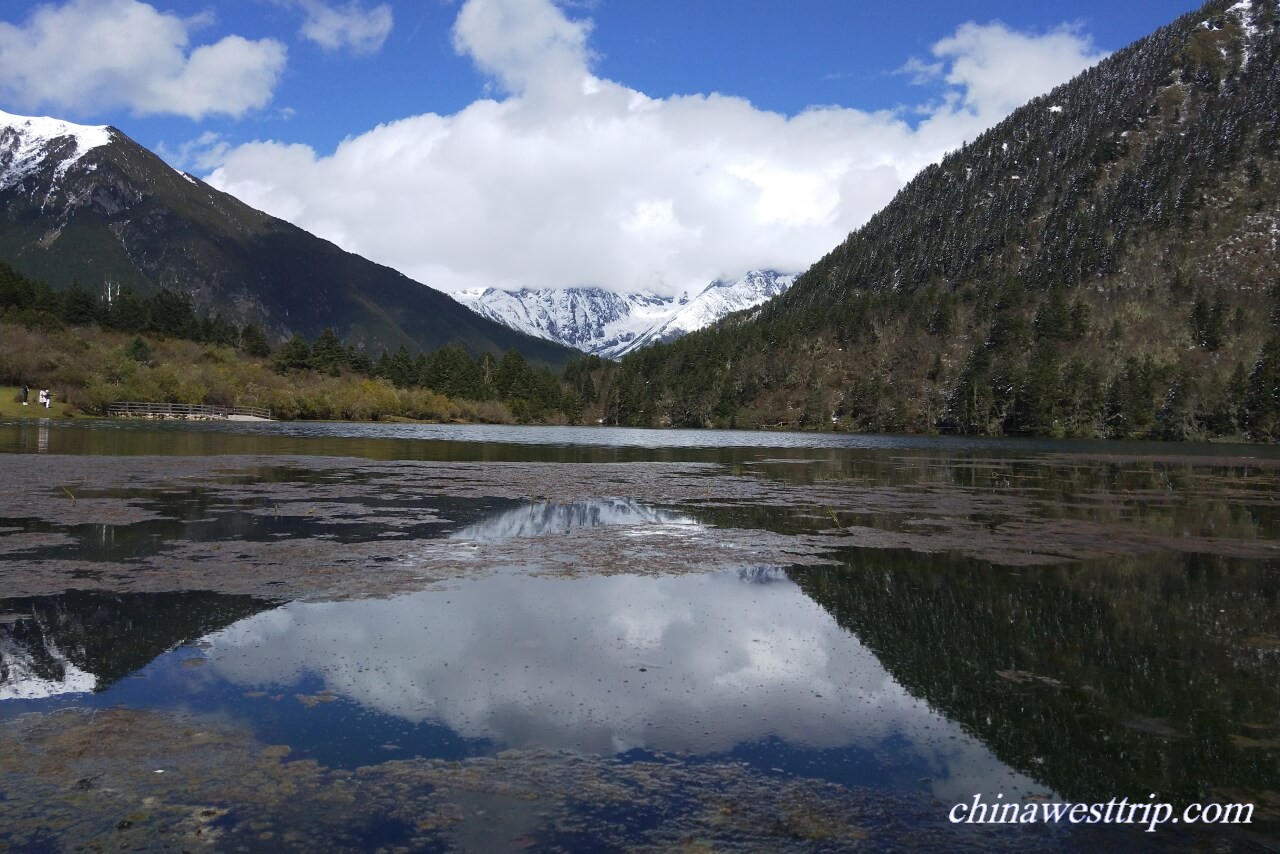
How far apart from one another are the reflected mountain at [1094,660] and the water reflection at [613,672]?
2.35 feet

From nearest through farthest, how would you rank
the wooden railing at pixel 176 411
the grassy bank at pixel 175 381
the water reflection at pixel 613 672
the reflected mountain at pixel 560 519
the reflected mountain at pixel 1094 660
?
the reflected mountain at pixel 1094 660, the water reflection at pixel 613 672, the reflected mountain at pixel 560 519, the grassy bank at pixel 175 381, the wooden railing at pixel 176 411

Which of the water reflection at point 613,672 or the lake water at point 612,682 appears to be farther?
the water reflection at point 613,672

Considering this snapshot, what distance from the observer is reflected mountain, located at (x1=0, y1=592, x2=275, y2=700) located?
10125 mm

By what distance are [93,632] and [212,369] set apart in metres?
128

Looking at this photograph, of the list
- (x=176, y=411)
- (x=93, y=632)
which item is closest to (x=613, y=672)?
(x=93, y=632)

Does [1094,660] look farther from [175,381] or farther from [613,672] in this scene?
[175,381]

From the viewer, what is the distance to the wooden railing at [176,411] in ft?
363

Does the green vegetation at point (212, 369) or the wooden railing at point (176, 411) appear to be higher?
the green vegetation at point (212, 369)

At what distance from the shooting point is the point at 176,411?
11575 cm

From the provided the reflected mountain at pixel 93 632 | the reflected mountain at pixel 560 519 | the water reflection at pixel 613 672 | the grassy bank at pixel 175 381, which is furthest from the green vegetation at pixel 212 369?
the water reflection at pixel 613 672

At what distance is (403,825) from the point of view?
685 centimetres

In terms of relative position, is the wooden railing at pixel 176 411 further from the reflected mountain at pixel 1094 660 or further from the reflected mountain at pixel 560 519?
the reflected mountain at pixel 1094 660

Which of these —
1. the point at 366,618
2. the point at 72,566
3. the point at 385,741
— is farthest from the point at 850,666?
the point at 72,566

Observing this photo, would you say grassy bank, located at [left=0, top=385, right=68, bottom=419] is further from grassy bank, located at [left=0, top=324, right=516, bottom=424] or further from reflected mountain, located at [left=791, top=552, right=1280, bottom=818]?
reflected mountain, located at [left=791, top=552, right=1280, bottom=818]
